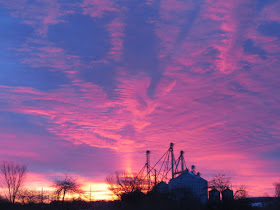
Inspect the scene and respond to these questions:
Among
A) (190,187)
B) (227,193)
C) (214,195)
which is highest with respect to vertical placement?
(190,187)

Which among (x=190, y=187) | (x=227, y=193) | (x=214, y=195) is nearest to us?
(x=190, y=187)

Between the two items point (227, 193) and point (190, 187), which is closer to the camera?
point (190, 187)

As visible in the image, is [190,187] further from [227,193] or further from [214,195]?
[227,193]

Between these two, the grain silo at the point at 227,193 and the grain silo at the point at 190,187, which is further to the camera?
the grain silo at the point at 227,193

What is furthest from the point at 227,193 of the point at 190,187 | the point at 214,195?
the point at 190,187

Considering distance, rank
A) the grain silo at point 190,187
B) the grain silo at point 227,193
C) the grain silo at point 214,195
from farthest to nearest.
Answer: the grain silo at point 214,195 → the grain silo at point 227,193 → the grain silo at point 190,187

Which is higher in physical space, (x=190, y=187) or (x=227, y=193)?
(x=190, y=187)

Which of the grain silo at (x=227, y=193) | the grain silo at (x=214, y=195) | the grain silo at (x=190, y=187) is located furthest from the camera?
the grain silo at (x=214, y=195)

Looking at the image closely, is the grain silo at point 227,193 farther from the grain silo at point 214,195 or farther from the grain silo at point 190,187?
the grain silo at point 190,187

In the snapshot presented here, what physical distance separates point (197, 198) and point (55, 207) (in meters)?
35.5

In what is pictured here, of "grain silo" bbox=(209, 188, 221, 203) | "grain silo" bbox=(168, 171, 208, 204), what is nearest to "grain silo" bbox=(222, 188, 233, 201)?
"grain silo" bbox=(209, 188, 221, 203)

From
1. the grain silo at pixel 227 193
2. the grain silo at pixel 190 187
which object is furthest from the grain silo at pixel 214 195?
the grain silo at pixel 190 187

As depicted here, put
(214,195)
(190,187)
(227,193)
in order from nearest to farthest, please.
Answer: (190,187), (214,195), (227,193)

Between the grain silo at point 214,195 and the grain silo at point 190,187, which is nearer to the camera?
the grain silo at point 190,187
